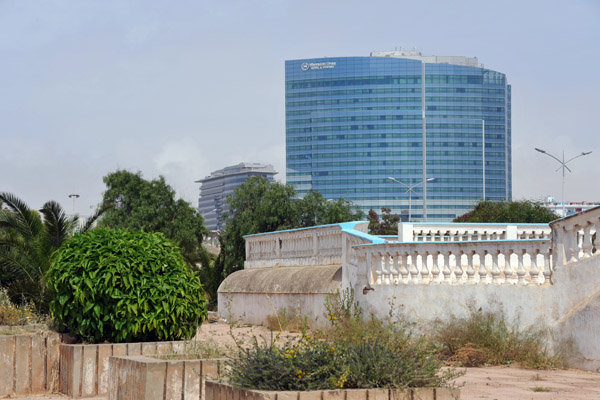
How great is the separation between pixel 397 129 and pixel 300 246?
159 meters

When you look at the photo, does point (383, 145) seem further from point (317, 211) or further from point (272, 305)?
point (272, 305)

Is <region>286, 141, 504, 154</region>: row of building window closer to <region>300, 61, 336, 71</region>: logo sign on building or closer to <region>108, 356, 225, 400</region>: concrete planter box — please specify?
<region>300, 61, 336, 71</region>: logo sign on building

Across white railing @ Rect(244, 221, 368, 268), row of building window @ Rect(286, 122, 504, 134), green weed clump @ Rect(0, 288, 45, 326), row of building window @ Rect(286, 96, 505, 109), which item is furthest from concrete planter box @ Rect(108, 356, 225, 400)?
row of building window @ Rect(286, 96, 505, 109)

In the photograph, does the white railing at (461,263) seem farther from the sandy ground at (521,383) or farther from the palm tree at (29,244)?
the palm tree at (29,244)

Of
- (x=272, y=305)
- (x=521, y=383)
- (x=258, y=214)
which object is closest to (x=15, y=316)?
(x=272, y=305)

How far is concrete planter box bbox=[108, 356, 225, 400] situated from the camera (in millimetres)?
8523

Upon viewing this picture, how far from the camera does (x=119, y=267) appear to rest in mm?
11047

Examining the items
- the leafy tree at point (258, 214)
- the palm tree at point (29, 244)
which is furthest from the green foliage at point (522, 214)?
the palm tree at point (29, 244)

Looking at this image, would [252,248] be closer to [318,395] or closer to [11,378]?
[11,378]

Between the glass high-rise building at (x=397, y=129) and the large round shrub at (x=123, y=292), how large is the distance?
167 meters

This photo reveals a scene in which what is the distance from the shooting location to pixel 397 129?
178 metres

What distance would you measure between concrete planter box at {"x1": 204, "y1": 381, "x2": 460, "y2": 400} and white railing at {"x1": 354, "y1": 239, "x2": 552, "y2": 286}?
6.33 metres

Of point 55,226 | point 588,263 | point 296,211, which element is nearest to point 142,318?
point 588,263

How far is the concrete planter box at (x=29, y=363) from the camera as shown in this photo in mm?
11102
